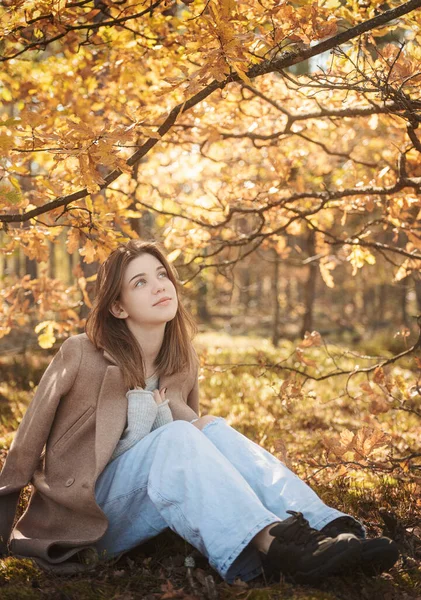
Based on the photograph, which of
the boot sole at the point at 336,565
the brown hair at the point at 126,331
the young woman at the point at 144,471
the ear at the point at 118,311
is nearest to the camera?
the boot sole at the point at 336,565

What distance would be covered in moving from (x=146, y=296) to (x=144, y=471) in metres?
0.81

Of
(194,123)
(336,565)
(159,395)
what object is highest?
(194,123)

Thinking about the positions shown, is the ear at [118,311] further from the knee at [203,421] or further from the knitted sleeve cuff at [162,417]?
the knee at [203,421]

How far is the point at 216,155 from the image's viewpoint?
201 inches

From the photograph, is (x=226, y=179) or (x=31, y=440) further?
(x=226, y=179)

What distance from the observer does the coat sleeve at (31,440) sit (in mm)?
2602

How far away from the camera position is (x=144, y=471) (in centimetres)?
250

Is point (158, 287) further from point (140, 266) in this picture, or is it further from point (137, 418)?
point (137, 418)

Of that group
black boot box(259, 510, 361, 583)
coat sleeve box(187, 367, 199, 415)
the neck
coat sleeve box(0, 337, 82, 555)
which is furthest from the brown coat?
black boot box(259, 510, 361, 583)

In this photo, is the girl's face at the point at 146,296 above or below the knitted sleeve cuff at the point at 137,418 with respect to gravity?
above

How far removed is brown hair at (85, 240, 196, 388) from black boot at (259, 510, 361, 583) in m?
0.97

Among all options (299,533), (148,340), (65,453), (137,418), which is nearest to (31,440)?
(65,453)

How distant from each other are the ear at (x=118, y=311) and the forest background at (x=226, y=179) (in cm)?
28

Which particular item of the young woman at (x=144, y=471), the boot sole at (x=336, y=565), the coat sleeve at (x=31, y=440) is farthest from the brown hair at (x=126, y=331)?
the boot sole at (x=336, y=565)
